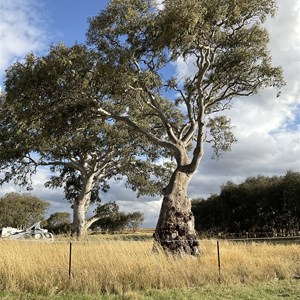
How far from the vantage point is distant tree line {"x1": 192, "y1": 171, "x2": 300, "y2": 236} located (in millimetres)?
40812

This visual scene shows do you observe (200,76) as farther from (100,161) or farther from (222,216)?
(222,216)

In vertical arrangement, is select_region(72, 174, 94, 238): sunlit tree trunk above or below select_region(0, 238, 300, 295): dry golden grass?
above

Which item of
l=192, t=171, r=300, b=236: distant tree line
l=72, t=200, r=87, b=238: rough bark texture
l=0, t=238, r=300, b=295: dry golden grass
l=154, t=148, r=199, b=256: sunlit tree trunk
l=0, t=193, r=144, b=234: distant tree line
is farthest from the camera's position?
l=0, t=193, r=144, b=234: distant tree line

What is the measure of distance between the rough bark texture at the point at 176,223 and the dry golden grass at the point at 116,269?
1.72 metres

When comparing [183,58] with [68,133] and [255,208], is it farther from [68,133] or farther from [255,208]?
[255,208]

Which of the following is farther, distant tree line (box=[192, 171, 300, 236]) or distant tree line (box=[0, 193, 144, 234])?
distant tree line (box=[0, 193, 144, 234])

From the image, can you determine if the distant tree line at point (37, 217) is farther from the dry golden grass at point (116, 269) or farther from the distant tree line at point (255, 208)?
the dry golden grass at point (116, 269)

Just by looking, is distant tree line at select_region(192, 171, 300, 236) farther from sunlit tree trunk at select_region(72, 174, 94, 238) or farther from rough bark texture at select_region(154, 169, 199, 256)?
rough bark texture at select_region(154, 169, 199, 256)

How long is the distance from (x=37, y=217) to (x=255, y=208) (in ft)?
134

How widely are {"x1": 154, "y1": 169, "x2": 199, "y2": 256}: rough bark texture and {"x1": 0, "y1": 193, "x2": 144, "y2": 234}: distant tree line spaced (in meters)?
48.9

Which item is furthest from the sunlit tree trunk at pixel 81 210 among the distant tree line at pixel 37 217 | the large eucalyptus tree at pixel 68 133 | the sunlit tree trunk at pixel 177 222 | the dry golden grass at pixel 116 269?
the distant tree line at pixel 37 217

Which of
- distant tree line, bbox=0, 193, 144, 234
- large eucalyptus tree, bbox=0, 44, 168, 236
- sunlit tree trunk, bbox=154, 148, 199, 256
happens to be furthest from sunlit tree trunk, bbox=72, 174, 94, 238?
distant tree line, bbox=0, 193, 144, 234

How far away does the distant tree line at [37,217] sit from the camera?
6675 cm

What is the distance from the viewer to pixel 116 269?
1086 cm
